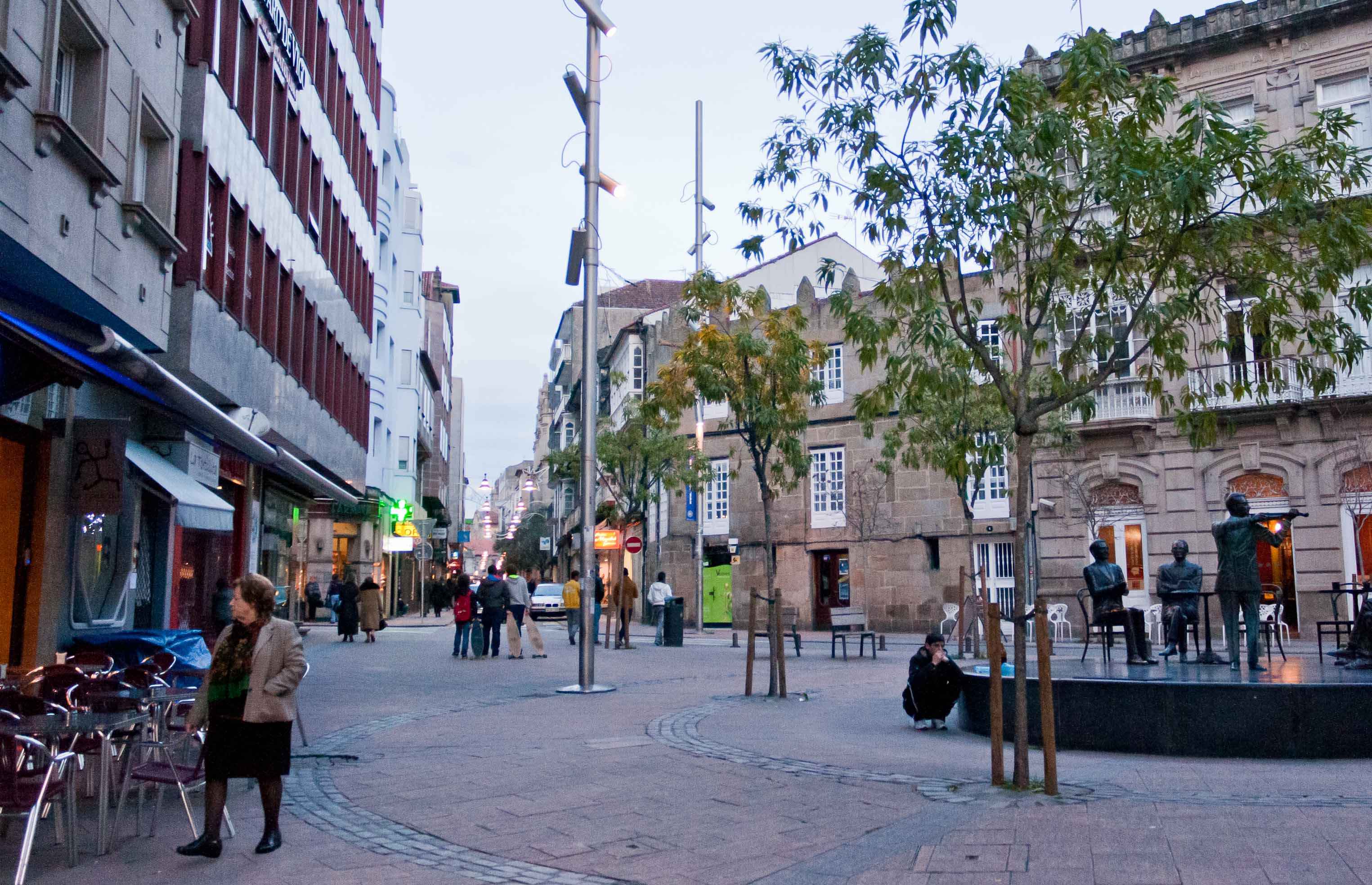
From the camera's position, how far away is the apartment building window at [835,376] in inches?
1495

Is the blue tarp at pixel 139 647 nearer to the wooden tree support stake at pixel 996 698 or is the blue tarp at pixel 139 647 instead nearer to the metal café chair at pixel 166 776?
the metal café chair at pixel 166 776

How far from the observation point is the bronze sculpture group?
40.1 feet

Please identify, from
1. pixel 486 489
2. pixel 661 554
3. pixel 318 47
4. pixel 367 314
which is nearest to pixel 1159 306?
pixel 318 47

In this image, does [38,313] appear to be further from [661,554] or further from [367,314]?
[661,554]

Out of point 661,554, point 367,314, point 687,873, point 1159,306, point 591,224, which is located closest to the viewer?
point 687,873

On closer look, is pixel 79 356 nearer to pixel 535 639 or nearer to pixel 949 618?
pixel 535 639

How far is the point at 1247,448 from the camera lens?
2716 centimetres

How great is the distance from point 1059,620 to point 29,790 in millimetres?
26270

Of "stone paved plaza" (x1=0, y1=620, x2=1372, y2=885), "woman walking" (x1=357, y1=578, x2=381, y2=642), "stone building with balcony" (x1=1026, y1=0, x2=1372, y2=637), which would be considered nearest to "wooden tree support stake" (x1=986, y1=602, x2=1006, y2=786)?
"stone paved plaza" (x1=0, y1=620, x2=1372, y2=885)

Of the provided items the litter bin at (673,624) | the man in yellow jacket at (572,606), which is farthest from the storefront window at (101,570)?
the litter bin at (673,624)

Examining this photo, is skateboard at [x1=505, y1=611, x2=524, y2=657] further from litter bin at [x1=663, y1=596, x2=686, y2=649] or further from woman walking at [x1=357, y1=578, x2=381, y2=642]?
woman walking at [x1=357, y1=578, x2=381, y2=642]

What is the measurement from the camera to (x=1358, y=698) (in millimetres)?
9742

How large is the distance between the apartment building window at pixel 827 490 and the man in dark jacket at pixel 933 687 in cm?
2463

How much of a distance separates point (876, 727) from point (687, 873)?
6.43 meters
